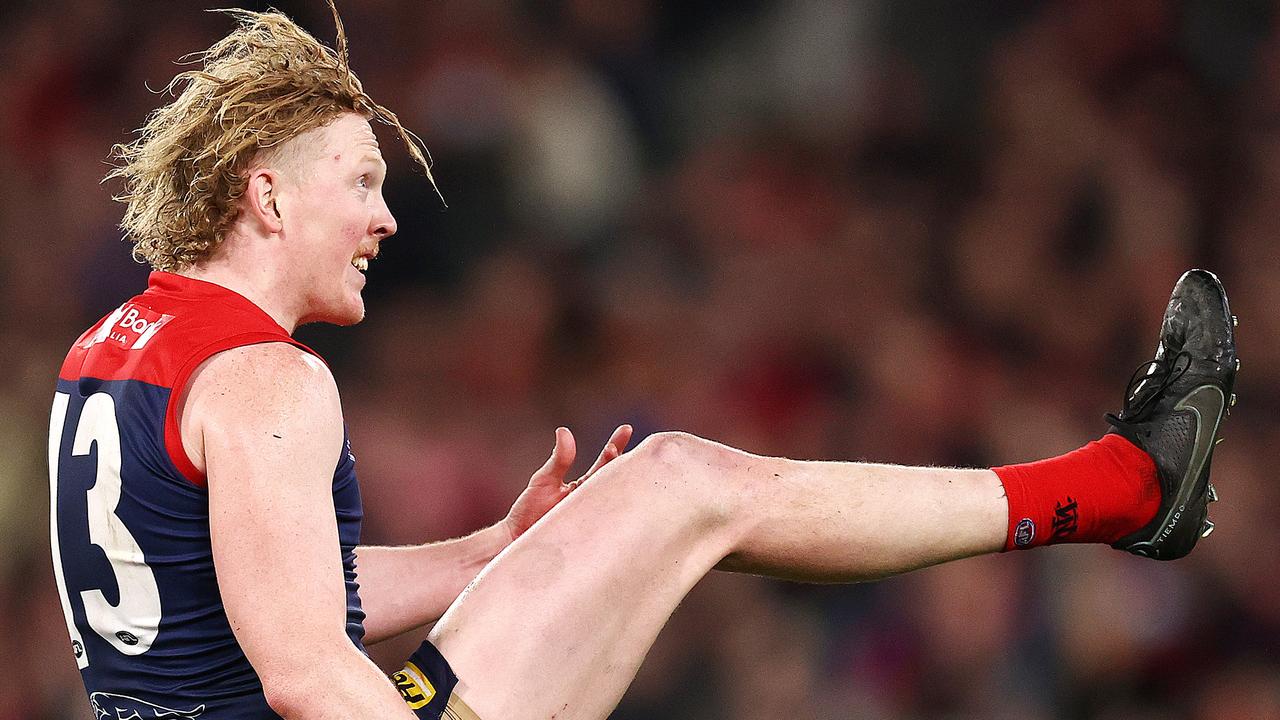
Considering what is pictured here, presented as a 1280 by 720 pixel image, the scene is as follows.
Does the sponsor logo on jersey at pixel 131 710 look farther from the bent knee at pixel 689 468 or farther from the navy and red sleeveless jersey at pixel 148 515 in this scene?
the bent knee at pixel 689 468

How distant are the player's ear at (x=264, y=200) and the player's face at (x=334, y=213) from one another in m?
0.02

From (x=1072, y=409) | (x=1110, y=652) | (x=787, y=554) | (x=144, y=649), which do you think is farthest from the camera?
(x=1072, y=409)

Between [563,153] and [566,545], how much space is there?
3.23 metres

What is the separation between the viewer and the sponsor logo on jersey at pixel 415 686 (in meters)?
2.41

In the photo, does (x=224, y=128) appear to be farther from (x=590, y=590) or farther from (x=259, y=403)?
(x=590, y=590)

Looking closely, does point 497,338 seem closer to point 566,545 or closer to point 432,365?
point 432,365

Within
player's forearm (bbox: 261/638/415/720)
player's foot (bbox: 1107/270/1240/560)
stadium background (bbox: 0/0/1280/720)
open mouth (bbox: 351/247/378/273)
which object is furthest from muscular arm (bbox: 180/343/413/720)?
stadium background (bbox: 0/0/1280/720)

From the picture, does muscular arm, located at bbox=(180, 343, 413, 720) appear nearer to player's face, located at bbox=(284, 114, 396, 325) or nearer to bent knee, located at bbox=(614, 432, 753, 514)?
player's face, located at bbox=(284, 114, 396, 325)

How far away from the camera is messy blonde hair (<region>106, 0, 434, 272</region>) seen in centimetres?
233

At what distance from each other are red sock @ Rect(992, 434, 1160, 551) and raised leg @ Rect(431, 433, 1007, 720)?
116mm

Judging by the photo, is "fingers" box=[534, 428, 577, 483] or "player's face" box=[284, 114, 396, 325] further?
"fingers" box=[534, 428, 577, 483]

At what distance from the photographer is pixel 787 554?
103 inches

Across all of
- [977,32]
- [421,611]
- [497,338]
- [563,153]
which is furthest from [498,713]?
[977,32]

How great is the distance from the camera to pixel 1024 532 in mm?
2754
